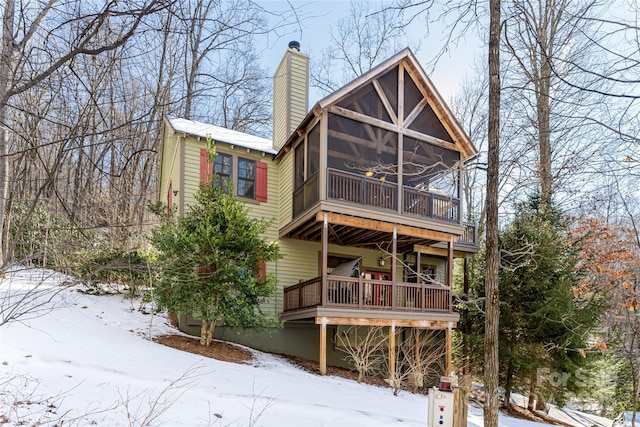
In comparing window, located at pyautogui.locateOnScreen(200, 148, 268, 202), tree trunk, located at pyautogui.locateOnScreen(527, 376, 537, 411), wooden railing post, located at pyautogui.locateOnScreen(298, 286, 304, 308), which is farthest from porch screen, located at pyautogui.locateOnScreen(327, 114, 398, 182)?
tree trunk, located at pyautogui.locateOnScreen(527, 376, 537, 411)

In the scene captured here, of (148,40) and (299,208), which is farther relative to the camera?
(299,208)

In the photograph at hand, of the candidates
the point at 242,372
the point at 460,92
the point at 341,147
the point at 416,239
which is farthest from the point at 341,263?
the point at 460,92

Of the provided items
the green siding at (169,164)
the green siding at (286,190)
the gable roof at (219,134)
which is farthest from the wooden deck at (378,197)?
the green siding at (169,164)

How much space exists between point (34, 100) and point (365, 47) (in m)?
19.5

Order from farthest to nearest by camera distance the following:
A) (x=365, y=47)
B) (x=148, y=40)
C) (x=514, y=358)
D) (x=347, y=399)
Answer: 1. (x=365, y=47)
2. (x=514, y=358)
3. (x=347, y=399)
4. (x=148, y=40)

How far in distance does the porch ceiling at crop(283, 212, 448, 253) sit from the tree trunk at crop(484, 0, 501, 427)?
18.1 ft

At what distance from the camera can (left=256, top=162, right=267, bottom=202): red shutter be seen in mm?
12784

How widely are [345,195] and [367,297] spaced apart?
8.68 feet

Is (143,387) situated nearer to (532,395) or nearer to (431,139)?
(431,139)

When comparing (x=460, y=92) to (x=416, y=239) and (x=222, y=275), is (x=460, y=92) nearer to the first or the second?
(x=416, y=239)

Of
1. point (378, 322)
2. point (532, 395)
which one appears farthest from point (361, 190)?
point (532, 395)

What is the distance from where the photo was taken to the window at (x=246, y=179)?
12.6m

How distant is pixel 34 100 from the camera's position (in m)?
3.85

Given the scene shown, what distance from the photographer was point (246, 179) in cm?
1266
